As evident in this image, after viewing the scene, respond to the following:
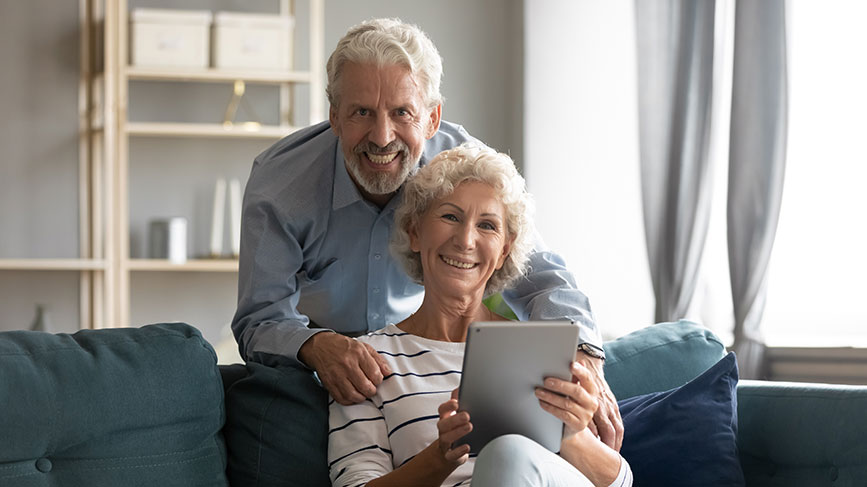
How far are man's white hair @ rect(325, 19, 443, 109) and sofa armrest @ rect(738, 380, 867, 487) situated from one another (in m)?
0.97

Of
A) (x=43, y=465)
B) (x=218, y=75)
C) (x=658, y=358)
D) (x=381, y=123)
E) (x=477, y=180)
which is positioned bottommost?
(x=43, y=465)

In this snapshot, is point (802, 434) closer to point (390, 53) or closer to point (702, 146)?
point (390, 53)

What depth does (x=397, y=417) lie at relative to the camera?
1803 millimetres

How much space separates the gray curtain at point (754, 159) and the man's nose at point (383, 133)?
168 cm

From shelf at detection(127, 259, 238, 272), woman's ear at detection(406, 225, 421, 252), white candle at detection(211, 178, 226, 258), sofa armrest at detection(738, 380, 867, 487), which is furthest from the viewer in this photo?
white candle at detection(211, 178, 226, 258)

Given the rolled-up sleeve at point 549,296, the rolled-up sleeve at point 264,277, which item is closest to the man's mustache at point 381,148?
the rolled-up sleeve at point 264,277

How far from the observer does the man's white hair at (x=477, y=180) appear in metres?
1.96

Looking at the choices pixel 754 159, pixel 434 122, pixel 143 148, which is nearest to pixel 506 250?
pixel 434 122

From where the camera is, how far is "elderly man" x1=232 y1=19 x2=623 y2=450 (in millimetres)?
2053

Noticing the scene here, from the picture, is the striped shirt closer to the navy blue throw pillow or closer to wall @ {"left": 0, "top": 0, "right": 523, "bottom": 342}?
the navy blue throw pillow

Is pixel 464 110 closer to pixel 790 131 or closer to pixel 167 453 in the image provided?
pixel 790 131

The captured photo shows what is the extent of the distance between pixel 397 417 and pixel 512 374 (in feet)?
1.10

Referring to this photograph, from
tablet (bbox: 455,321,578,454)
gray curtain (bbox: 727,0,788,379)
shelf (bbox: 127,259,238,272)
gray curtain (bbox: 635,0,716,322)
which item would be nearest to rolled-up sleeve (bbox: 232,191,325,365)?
tablet (bbox: 455,321,578,454)

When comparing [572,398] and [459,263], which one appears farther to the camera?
[459,263]
